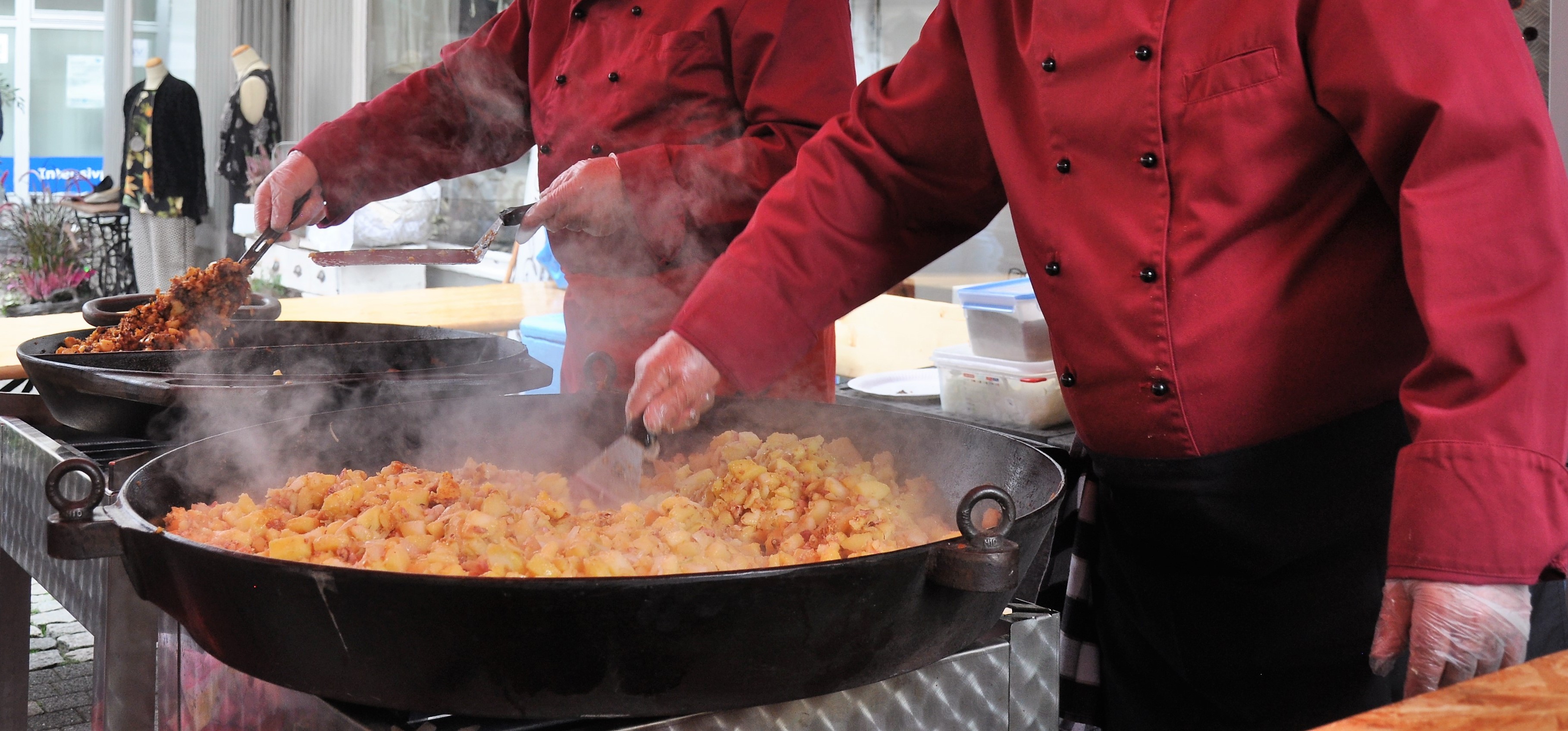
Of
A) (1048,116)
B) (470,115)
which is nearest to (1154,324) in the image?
(1048,116)

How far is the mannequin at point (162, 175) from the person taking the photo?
7.80 metres

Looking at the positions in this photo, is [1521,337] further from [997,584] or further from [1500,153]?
[997,584]

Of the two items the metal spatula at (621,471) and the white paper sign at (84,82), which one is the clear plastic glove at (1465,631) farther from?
the white paper sign at (84,82)

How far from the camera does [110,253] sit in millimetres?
A: 8383

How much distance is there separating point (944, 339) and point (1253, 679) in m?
2.29

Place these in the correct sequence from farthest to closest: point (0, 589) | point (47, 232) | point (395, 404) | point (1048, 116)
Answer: point (47, 232), point (0, 589), point (395, 404), point (1048, 116)

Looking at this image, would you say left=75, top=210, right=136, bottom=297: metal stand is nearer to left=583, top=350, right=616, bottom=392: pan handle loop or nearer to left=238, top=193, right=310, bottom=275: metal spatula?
left=238, top=193, right=310, bottom=275: metal spatula

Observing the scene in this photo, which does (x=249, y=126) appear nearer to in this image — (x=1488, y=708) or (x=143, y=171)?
(x=143, y=171)

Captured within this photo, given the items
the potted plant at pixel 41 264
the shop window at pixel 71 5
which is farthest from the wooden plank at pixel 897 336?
the shop window at pixel 71 5

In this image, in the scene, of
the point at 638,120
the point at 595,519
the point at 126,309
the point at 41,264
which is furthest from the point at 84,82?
the point at 595,519

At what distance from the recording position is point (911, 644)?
795 mm

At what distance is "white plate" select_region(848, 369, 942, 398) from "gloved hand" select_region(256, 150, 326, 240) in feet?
4.31

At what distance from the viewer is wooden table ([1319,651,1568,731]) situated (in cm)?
64

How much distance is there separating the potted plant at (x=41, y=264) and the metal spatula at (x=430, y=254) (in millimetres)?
6234
